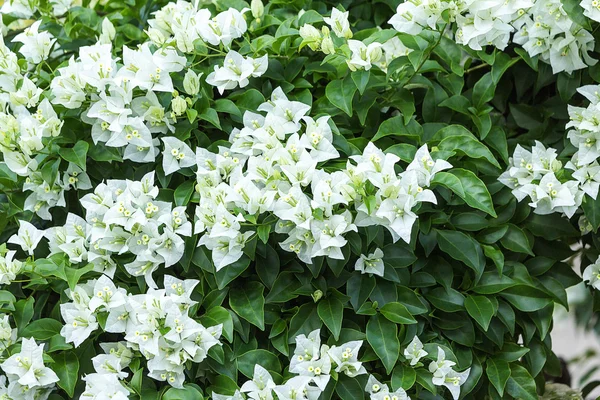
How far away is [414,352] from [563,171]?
1.27ft

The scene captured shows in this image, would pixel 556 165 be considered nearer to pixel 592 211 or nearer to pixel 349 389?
pixel 592 211

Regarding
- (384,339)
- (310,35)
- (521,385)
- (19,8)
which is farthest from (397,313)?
(19,8)

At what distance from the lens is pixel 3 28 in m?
1.61

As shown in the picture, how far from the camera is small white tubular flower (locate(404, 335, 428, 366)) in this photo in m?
1.21

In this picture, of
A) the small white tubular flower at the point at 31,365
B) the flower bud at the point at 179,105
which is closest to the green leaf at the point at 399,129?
the flower bud at the point at 179,105

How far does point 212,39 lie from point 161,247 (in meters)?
0.36

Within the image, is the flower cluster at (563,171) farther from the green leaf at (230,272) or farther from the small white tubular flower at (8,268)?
the small white tubular flower at (8,268)

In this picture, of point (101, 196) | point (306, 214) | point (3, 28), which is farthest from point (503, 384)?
point (3, 28)

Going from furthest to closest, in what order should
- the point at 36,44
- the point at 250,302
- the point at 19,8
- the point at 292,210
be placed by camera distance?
1. the point at 19,8
2. the point at 36,44
3. the point at 250,302
4. the point at 292,210

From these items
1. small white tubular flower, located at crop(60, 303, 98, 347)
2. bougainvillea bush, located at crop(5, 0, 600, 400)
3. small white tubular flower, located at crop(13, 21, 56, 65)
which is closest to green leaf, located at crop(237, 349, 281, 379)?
bougainvillea bush, located at crop(5, 0, 600, 400)

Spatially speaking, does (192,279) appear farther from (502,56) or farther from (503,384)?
(502,56)

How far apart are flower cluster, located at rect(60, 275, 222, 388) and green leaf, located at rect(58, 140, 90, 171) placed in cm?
20

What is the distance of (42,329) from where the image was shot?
1.28 m

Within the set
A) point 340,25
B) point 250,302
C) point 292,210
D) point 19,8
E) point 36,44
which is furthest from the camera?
point 19,8
